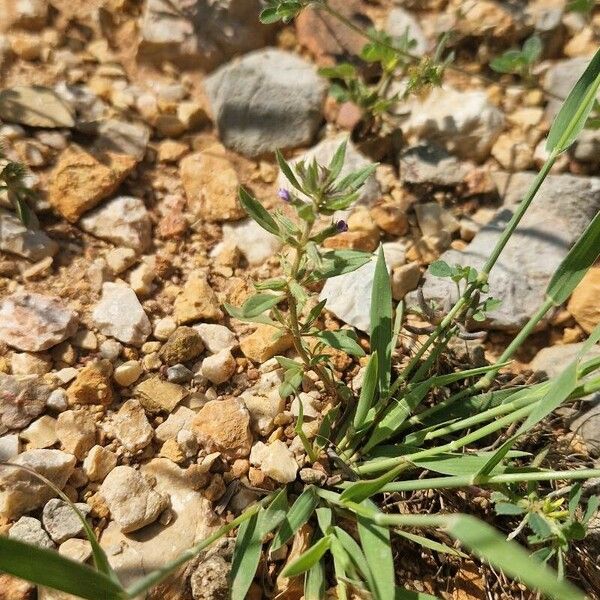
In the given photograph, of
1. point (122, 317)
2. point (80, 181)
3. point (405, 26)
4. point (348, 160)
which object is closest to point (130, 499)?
point (122, 317)

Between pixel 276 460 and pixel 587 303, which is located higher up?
pixel 587 303

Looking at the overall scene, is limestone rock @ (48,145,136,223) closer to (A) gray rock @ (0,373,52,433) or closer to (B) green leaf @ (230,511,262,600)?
(A) gray rock @ (0,373,52,433)

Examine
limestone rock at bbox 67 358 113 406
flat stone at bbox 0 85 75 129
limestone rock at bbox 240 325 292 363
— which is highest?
flat stone at bbox 0 85 75 129

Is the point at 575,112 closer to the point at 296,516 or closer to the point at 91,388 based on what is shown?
the point at 296,516

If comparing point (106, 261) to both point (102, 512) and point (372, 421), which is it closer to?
point (102, 512)

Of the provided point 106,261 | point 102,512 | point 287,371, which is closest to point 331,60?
point 106,261

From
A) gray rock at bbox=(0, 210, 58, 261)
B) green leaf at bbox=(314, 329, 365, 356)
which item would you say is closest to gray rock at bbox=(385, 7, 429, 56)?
green leaf at bbox=(314, 329, 365, 356)
